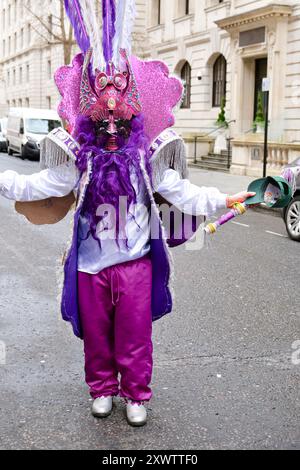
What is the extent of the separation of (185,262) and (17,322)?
316 centimetres

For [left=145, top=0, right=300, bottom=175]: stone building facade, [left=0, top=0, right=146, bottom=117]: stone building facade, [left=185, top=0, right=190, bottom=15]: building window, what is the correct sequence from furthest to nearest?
1. [left=0, top=0, right=146, bottom=117]: stone building facade
2. [left=185, top=0, right=190, bottom=15]: building window
3. [left=145, top=0, right=300, bottom=175]: stone building facade

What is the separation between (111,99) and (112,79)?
113 mm

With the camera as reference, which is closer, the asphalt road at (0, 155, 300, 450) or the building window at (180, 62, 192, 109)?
the asphalt road at (0, 155, 300, 450)

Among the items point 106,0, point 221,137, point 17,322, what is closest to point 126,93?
point 106,0

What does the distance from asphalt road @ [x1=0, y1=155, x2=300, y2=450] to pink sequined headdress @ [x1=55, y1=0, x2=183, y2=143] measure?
5.06 feet

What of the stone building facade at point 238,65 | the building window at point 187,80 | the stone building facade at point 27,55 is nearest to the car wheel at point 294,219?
the stone building facade at point 238,65

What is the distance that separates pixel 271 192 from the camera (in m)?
3.64

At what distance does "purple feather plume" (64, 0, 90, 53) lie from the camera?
3695 mm

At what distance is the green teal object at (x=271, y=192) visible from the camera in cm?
361

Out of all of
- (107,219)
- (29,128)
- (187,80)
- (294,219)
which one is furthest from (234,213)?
(187,80)

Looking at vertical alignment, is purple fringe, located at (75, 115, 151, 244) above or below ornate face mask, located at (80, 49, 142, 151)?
below

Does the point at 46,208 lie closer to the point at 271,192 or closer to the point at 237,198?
the point at 237,198

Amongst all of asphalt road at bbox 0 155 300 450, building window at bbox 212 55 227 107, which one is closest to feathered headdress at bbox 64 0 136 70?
asphalt road at bbox 0 155 300 450

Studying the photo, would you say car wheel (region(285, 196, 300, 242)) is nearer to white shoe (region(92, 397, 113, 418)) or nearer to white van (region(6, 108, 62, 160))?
white shoe (region(92, 397, 113, 418))
